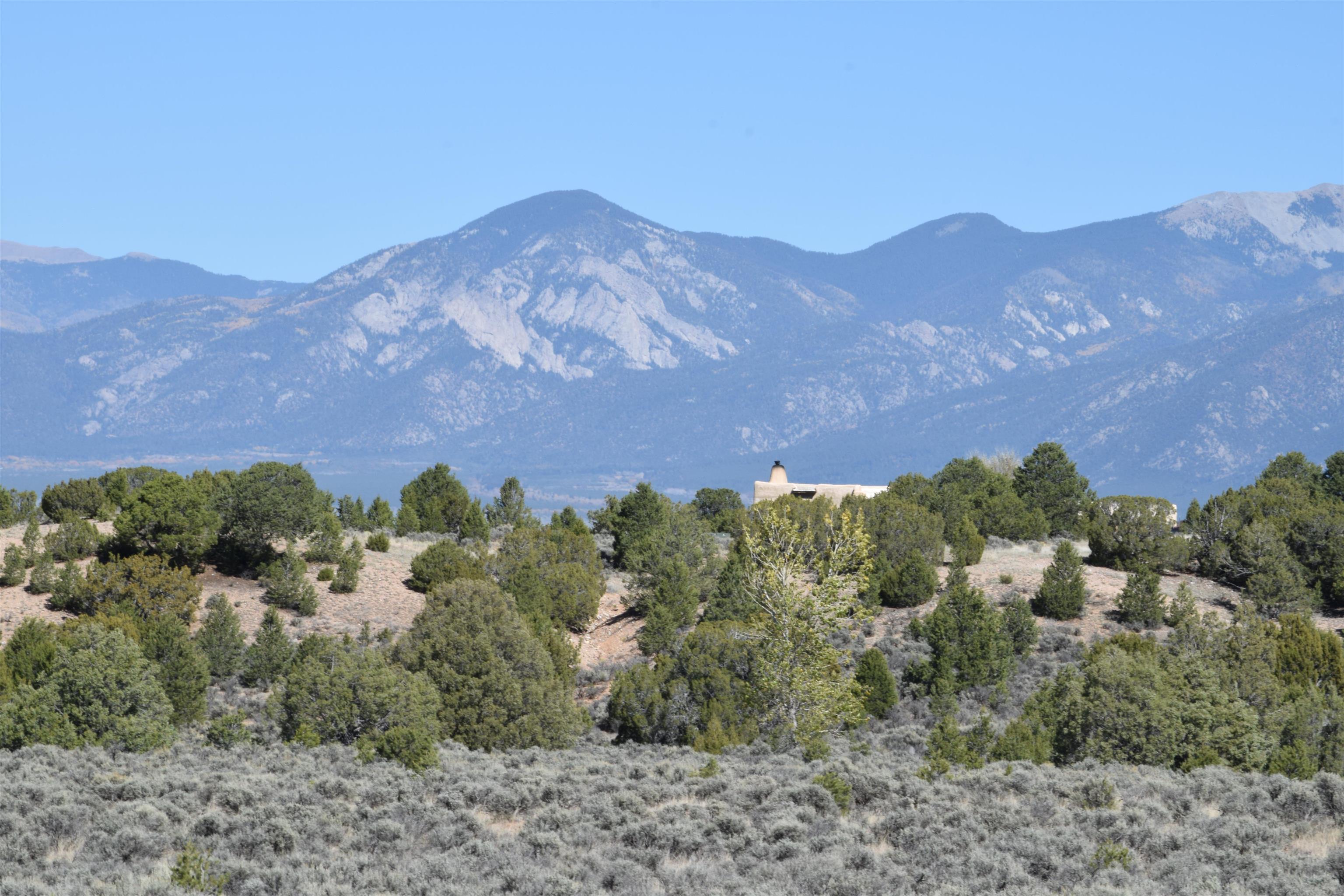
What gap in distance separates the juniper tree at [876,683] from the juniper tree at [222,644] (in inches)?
695

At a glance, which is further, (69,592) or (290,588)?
(290,588)

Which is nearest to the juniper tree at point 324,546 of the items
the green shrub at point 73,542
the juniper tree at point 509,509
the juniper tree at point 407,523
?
the green shrub at point 73,542

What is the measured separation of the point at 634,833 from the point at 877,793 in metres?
4.71

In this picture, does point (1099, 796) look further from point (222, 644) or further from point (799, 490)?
point (799, 490)

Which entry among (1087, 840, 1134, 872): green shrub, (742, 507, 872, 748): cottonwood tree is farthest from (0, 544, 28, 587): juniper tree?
(1087, 840, 1134, 872): green shrub

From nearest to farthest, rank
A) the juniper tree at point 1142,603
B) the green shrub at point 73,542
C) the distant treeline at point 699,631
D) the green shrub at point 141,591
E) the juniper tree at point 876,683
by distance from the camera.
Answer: the distant treeline at point 699,631, the juniper tree at point 876,683, the green shrub at point 141,591, the juniper tree at point 1142,603, the green shrub at point 73,542

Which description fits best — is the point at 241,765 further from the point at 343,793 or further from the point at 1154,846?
the point at 1154,846

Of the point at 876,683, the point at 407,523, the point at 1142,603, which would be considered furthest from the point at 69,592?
the point at 1142,603

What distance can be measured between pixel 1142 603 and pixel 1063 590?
8.28 feet

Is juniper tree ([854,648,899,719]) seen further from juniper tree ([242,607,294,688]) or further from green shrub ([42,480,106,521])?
green shrub ([42,480,106,521])

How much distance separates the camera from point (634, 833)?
66.2 ft

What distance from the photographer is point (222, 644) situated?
39.8 meters

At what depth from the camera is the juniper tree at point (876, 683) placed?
121ft

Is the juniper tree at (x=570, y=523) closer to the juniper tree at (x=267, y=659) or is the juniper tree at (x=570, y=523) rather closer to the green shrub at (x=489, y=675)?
the juniper tree at (x=267, y=659)
